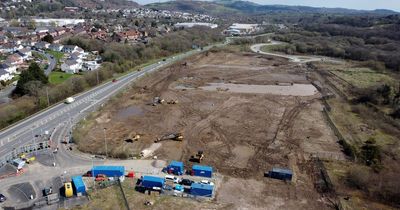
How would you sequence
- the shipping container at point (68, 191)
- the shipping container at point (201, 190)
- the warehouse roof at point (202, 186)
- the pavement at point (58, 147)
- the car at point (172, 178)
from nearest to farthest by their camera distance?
the shipping container at point (68, 191) < the shipping container at point (201, 190) < the warehouse roof at point (202, 186) < the car at point (172, 178) < the pavement at point (58, 147)

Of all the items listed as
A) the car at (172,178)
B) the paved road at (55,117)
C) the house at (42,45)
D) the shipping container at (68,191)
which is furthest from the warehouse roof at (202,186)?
the house at (42,45)

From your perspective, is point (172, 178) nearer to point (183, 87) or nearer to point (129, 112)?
point (129, 112)

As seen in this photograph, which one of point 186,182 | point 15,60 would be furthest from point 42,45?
point 186,182

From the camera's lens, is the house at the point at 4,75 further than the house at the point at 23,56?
No

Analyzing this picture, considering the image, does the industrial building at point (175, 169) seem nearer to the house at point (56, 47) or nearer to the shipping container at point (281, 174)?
the shipping container at point (281, 174)

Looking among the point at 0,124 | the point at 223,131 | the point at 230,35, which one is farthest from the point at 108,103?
the point at 230,35

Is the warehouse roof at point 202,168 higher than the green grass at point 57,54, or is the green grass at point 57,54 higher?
the green grass at point 57,54
